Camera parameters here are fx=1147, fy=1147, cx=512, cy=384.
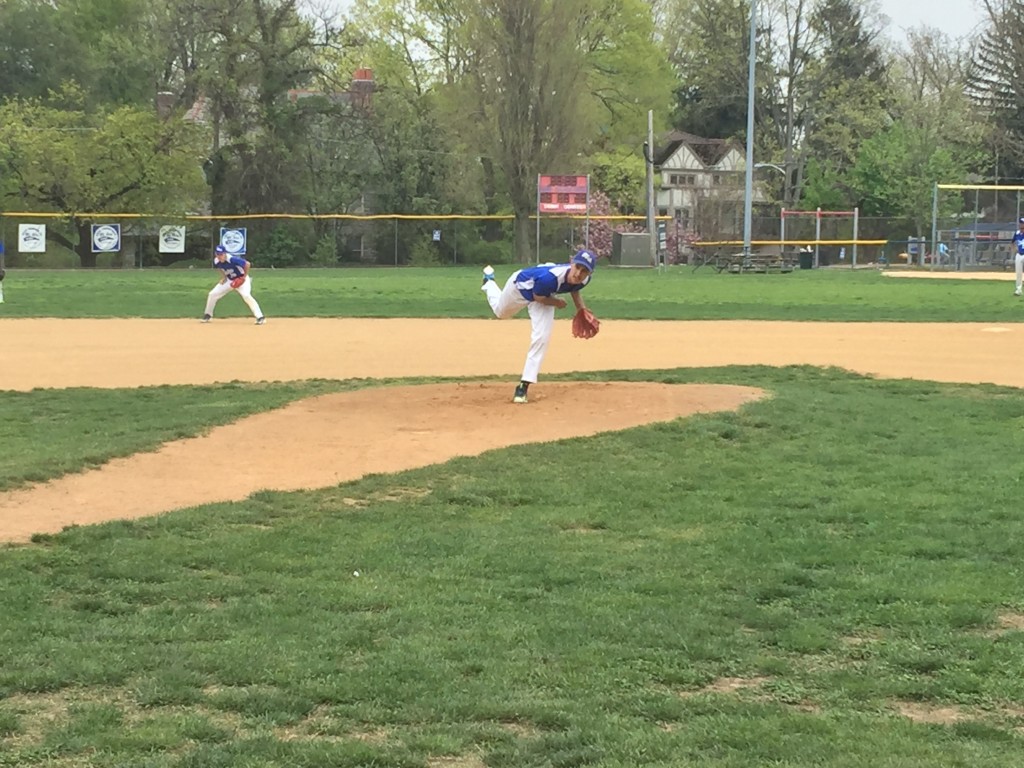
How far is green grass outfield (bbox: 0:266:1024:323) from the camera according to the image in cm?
2241

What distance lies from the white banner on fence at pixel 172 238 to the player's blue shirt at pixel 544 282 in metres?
39.1

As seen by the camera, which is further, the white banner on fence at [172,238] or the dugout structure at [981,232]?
the white banner on fence at [172,238]

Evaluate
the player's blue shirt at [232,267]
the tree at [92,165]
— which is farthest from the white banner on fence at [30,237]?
the player's blue shirt at [232,267]

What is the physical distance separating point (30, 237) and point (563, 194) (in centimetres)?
2119

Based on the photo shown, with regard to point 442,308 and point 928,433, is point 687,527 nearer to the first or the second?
point 928,433

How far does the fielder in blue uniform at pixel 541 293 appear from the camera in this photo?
35.3 ft

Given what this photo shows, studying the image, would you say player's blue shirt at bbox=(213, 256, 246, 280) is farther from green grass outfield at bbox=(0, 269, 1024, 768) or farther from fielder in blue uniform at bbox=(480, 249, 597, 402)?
green grass outfield at bbox=(0, 269, 1024, 768)

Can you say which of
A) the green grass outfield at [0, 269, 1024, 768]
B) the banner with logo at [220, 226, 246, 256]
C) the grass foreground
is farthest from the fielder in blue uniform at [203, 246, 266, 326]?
the banner with logo at [220, 226, 246, 256]

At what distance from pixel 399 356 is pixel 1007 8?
48282 millimetres

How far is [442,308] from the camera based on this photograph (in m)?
23.8

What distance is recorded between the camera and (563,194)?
153ft

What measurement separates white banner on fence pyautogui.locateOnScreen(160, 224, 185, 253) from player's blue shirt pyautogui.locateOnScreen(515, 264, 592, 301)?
1538 inches

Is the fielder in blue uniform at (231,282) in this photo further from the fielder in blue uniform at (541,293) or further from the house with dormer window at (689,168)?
the house with dormer window at (689,168)

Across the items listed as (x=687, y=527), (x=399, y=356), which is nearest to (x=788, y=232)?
(x=399, y=356)
